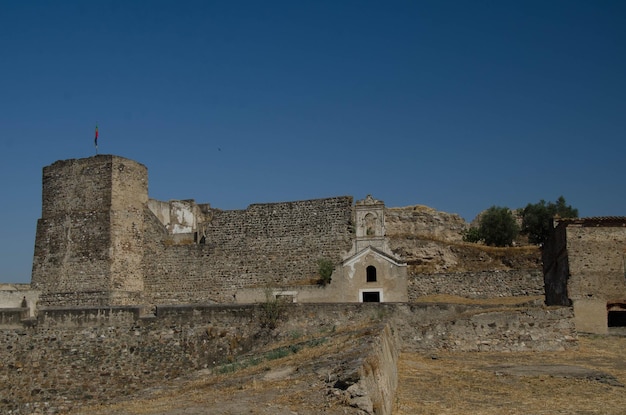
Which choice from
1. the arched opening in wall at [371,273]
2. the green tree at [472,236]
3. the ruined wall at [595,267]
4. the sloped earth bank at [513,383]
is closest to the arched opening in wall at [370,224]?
the arched opening in wall at [371,273]

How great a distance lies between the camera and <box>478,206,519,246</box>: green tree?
1678 inches

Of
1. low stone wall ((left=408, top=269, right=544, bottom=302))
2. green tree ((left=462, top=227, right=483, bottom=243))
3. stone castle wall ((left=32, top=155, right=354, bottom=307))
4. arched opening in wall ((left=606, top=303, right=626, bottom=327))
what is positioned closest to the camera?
arched opening in wall ((left=606, top=303, right=626, bottom=327))

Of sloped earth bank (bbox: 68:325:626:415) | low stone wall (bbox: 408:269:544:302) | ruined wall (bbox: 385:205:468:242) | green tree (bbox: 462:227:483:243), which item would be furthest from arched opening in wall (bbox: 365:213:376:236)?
sloped earth bank (bbox: 68:325:626:415)

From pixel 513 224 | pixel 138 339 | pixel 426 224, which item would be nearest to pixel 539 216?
pixel 513 224

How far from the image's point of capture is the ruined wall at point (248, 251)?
31438mm

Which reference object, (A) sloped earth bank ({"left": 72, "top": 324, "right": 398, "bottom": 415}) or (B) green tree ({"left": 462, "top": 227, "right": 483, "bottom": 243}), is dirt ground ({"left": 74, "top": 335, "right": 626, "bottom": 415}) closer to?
(A) sloped earth bank ({"left": 72, "top": 324, "right": 398, "bottom": 415})

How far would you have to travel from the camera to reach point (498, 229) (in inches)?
1692

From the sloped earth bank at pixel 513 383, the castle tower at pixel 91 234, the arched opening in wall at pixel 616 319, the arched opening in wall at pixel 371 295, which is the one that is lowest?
the sloped earth bank at pixel 513 383

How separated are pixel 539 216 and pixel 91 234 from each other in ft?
88.9

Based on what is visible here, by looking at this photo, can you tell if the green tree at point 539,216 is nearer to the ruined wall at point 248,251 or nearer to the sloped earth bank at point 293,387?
the ruined wall at point 248,251

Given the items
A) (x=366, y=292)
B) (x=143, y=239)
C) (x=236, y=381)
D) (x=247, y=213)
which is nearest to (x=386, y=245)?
(x=366, y=292)

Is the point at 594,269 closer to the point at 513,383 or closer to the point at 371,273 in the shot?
the point at 371,273

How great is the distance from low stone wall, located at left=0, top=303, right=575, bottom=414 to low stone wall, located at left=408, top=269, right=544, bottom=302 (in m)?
11.4

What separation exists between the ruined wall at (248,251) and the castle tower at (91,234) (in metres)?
0.96
